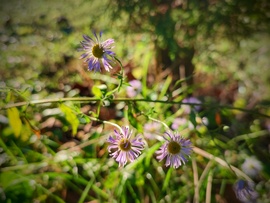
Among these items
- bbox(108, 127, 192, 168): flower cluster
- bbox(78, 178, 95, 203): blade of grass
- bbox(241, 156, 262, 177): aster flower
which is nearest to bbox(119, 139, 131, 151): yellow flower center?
bbox(108, 127, 192, 168): flower cluster

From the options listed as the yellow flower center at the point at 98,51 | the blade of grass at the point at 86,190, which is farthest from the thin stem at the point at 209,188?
the yellow flower center at the point at 98,51

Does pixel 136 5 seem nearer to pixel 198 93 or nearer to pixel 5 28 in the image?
pixel 198 93

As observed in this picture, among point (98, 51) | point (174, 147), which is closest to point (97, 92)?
point (98, 51)

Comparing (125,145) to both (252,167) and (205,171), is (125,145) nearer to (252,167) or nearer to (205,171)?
(205,171)

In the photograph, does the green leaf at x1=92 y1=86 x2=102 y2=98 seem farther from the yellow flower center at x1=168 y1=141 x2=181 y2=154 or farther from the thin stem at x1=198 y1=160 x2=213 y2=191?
the thin stem at x1=198 y1=160 x2=213 y2=191

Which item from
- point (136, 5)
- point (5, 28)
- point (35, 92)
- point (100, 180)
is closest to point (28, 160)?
point (100, 180)

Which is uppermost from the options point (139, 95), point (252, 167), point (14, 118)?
point (14, 118)

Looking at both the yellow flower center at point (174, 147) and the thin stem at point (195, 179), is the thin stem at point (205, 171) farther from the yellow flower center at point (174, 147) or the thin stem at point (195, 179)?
the yellow flower center at point (174, 147)
